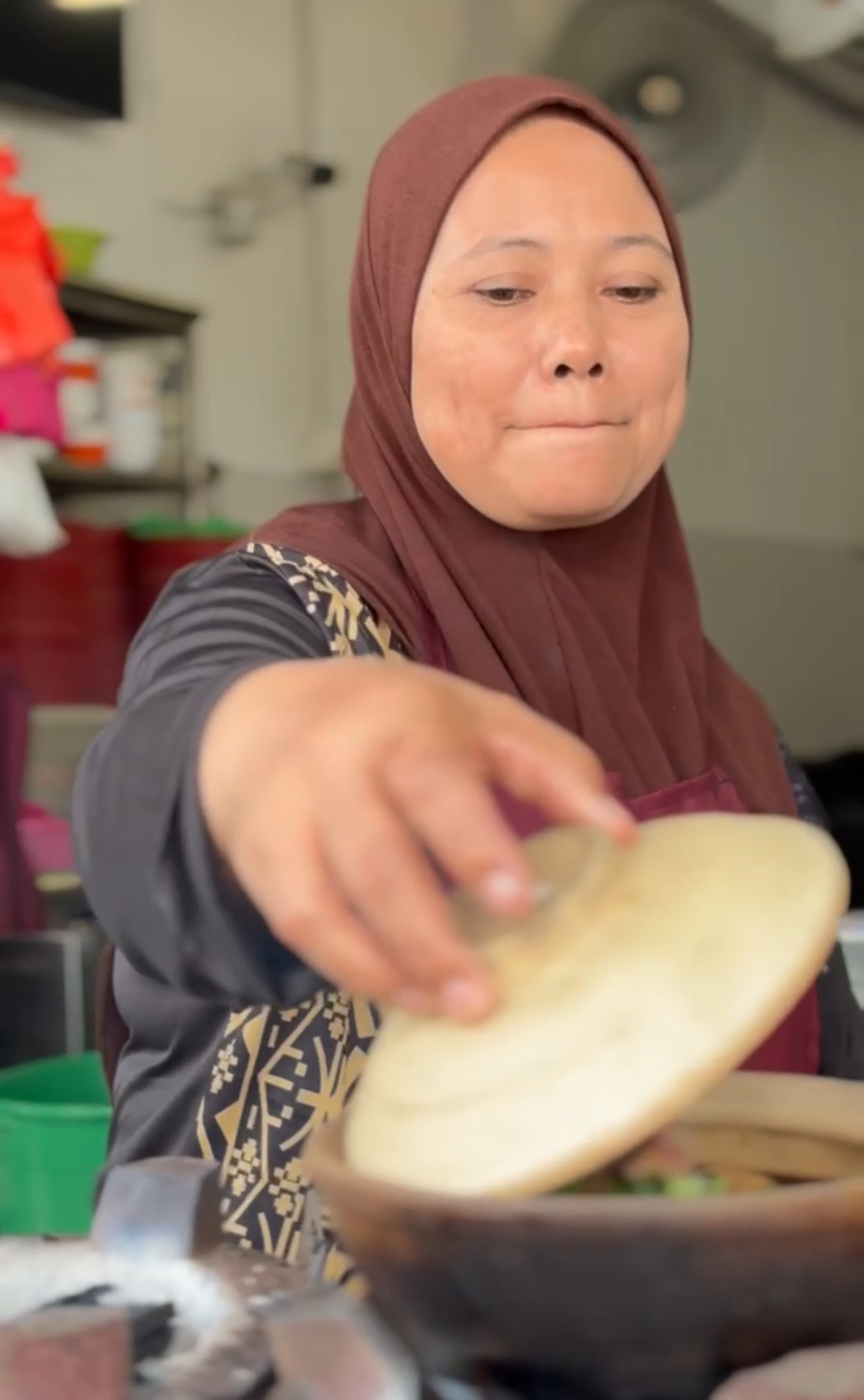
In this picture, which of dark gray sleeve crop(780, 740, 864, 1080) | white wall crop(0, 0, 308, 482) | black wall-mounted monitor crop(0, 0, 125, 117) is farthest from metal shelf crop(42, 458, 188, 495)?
dark gray sleeve crop(780, 740, 864, 1080)

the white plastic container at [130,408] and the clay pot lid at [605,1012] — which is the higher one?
the white plastic container at [130,408]

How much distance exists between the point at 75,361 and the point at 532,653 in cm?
178

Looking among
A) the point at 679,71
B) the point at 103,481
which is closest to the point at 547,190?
the point at 103,481

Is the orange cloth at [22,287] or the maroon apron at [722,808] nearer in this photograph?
the maroon apron at [722,808]

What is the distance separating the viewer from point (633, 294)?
912mm

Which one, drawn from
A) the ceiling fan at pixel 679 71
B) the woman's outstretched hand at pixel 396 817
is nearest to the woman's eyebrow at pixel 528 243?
the woman's outstretched hand at pixel 396 817

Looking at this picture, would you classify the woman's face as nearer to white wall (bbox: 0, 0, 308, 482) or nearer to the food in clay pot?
the food in clay pot

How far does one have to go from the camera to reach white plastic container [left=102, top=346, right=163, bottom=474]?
2652 millimetres

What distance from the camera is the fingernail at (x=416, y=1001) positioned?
41cm

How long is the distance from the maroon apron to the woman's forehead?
24 cm

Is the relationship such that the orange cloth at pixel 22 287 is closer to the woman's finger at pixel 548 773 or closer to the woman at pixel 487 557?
the woman at pixel 487 557

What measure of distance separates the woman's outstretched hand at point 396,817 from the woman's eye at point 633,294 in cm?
54

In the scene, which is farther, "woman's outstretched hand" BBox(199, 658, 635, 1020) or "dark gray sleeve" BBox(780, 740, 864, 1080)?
"dark gray sleeve" BBox(780, 740, 864, 1080)

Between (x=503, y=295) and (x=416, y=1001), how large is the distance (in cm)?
59
